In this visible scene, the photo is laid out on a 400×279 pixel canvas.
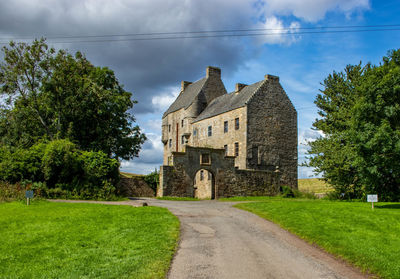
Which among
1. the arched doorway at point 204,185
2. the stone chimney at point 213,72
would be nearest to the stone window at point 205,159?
the arched doorway at point 204,185

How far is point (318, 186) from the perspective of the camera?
5400 centimetres

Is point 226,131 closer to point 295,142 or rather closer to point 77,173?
point 295,142

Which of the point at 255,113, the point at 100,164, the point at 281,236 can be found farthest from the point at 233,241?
the point at 255,113

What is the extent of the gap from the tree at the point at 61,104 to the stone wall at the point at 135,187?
3.60 meters

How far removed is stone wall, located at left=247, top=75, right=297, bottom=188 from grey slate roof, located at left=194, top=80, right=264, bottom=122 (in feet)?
3.09

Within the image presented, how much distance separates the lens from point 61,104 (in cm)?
3516

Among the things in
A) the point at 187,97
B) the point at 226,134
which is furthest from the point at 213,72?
the point at 226,134

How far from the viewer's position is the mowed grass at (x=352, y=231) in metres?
9.76

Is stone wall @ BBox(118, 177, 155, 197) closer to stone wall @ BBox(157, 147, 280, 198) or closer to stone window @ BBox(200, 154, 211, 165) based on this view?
stone wall @ BBox(157, 147, 280, 198)

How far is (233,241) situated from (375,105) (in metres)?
15.3

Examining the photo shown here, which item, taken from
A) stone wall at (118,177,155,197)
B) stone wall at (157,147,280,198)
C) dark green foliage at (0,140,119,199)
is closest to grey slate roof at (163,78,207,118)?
stone wall at (118,177,155,197)

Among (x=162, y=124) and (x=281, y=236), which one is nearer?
(x=281, y=236)

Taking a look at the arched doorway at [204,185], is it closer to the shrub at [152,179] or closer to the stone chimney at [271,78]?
the shrub at [152,179]

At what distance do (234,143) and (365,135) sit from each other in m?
18.4
